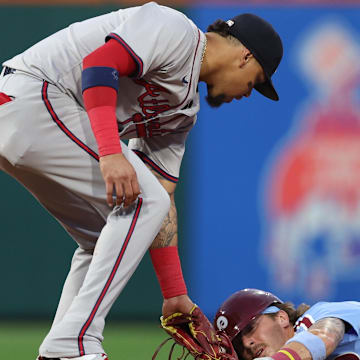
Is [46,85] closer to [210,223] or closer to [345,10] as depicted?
[210,223]

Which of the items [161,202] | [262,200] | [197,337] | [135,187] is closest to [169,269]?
[197,337]

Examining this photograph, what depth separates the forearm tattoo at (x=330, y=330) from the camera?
2791mm

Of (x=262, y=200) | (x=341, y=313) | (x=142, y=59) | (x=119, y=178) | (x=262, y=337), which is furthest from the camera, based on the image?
(x=262, y=200)

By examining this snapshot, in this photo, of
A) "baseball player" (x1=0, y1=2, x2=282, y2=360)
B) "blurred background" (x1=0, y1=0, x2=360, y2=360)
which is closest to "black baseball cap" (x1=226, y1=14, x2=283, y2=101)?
"baseball player" (x1=0, y1=2, x2=282, y2=360)

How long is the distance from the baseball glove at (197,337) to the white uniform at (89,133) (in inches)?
17.5

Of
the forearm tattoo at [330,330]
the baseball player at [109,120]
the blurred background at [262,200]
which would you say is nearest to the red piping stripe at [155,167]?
the baseball player at [109,120]

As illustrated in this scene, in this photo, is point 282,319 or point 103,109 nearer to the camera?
point 103,109

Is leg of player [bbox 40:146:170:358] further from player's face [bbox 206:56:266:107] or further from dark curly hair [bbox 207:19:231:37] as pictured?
dark curly hair [bbox 207:19:231:37]

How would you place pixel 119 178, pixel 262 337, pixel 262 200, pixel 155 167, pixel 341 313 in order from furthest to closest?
pixel 262 200, pixel 155 167, pixel 262 337, pixel 341 313, pixel 119 178

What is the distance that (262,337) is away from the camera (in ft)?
10.6

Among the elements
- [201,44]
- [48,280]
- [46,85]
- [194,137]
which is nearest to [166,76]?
[201,44]

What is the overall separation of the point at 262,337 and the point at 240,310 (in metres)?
0.14

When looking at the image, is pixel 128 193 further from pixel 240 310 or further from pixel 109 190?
pixel 240 310

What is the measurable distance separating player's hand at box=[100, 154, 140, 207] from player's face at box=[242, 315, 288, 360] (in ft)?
2.90
